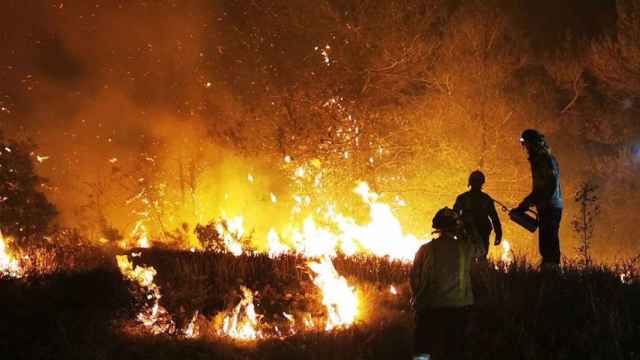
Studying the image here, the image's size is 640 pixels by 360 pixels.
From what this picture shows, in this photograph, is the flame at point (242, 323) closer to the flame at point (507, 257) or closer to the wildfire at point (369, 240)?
the flame at point (507, 257)

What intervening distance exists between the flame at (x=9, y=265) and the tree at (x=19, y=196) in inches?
222

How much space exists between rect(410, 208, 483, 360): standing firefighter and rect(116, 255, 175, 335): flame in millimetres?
3125

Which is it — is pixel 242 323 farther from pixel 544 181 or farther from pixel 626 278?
pixel 626 278

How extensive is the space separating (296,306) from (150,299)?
6.14ft

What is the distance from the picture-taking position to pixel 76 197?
2047cm

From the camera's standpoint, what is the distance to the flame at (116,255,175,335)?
8.20m

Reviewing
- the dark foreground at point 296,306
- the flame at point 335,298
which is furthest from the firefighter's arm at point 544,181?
the flame at point 335,298

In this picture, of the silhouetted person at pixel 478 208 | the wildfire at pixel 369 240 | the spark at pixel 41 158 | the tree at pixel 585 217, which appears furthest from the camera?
the spark at pixel 41 158

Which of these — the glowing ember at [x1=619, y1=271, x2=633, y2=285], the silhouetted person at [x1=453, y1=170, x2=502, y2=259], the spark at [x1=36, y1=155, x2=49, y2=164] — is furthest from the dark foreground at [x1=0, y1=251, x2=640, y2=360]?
the spark at [x1=36, y1=155, x2=49, y2=164]

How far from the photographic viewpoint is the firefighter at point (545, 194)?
8.48 m

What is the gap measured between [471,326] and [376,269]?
352 cm

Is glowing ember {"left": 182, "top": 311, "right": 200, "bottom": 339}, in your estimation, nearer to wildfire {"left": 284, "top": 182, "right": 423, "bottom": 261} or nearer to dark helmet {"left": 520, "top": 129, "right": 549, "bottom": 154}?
dark helmet {"left": 520, "top": 129, "right": 549, "bottom": 154}

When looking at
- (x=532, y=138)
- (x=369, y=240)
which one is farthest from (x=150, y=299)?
(x=369, y=240)

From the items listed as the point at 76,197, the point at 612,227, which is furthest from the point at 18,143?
the point at 612,227
